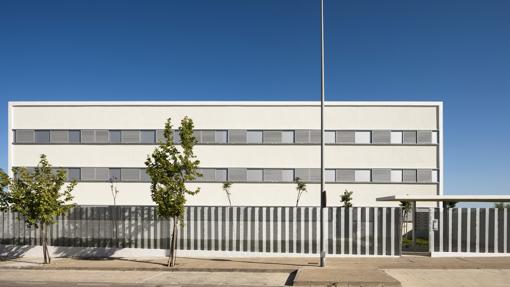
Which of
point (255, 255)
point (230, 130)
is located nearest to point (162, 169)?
point (255, 255)

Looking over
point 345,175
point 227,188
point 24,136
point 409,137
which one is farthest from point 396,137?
point 24,136

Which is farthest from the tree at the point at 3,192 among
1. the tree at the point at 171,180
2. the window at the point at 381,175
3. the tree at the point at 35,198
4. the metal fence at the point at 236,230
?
the window at the point at 381,175

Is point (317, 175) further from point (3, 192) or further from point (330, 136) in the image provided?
point (3, 192)

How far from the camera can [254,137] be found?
1617 inches

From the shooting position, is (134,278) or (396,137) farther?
(396,137)

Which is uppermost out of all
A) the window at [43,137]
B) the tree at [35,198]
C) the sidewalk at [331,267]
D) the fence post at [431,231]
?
the window at [43,137]

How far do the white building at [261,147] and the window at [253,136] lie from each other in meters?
0.10

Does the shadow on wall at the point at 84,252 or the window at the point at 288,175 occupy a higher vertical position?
the window at the point at 288,175

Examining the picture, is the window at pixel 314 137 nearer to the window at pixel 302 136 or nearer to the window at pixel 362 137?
the window at pixel 302 136

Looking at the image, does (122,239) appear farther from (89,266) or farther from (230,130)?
(230,130)

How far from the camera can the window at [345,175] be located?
40.4 m

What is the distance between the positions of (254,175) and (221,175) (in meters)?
3.37

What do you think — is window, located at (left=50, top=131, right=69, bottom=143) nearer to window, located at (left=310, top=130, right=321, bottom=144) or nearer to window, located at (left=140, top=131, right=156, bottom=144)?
window, located at (left=140, top=131, right=156, bottom=144)

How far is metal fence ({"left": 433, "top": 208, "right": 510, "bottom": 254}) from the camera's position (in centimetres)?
1883
